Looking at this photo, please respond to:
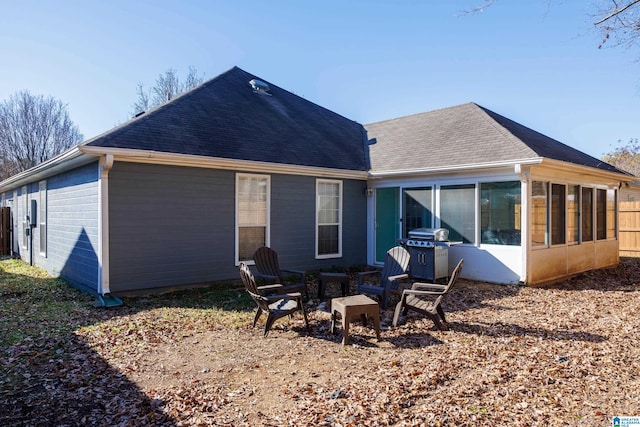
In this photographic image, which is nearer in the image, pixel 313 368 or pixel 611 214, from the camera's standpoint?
pixel 313 368

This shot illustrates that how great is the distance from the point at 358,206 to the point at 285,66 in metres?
15.3

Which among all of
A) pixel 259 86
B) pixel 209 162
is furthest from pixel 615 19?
pixel 259 86

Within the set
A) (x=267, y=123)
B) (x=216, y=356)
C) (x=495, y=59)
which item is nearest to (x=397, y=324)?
(x=216, y=356)

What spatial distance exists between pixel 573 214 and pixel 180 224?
9.36m

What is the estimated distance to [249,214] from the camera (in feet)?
29.3

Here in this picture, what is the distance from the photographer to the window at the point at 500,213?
8.61m

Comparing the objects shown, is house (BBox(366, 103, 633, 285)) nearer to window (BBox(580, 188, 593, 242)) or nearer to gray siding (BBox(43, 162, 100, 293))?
window (BBox(580, 188, 593, 242))

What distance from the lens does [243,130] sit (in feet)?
31.8

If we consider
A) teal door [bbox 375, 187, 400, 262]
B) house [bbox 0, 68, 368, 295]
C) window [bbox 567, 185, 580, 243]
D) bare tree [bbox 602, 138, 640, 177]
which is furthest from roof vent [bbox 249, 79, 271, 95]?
bare tree [bbox 602, 138, 640, 177]

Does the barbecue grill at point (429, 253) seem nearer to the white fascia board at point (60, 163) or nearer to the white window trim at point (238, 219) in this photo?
the white window trim at point (238, 219)

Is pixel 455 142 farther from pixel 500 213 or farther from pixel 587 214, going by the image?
pixel 587 214

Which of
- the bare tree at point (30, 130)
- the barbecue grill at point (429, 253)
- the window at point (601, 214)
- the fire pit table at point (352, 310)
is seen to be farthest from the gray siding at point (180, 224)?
the bare tree at point (30, 130)

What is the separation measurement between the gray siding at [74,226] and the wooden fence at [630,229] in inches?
673

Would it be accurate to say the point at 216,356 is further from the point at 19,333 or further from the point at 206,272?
the point at 206,272
